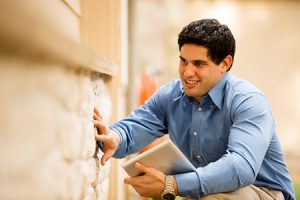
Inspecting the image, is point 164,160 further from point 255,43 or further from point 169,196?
point 255,43

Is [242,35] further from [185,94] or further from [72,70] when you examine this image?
[72,70]

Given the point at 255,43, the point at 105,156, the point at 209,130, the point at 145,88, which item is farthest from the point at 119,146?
the point at 255,43

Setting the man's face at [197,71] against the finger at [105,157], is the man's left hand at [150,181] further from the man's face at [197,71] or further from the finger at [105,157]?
the man's face at [197,71]

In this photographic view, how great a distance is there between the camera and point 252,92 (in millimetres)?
1540

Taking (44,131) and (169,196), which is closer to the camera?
(44,131)

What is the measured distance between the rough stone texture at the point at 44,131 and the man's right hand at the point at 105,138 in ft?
0.32

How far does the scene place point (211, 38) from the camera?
5.17 feet

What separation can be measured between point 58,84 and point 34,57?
0.17 m

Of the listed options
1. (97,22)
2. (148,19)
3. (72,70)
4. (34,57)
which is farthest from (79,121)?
(148,19)

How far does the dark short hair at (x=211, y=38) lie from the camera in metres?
1.57

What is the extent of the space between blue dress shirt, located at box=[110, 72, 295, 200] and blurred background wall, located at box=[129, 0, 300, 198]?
92.2 inches

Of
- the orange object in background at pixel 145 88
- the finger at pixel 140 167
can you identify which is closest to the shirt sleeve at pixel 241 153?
the finger at pixel 140 167

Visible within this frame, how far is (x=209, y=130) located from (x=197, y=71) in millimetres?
259

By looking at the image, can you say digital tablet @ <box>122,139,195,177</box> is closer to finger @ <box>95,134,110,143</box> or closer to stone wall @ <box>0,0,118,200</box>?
finger @ <box>95,134,110,143</box>
